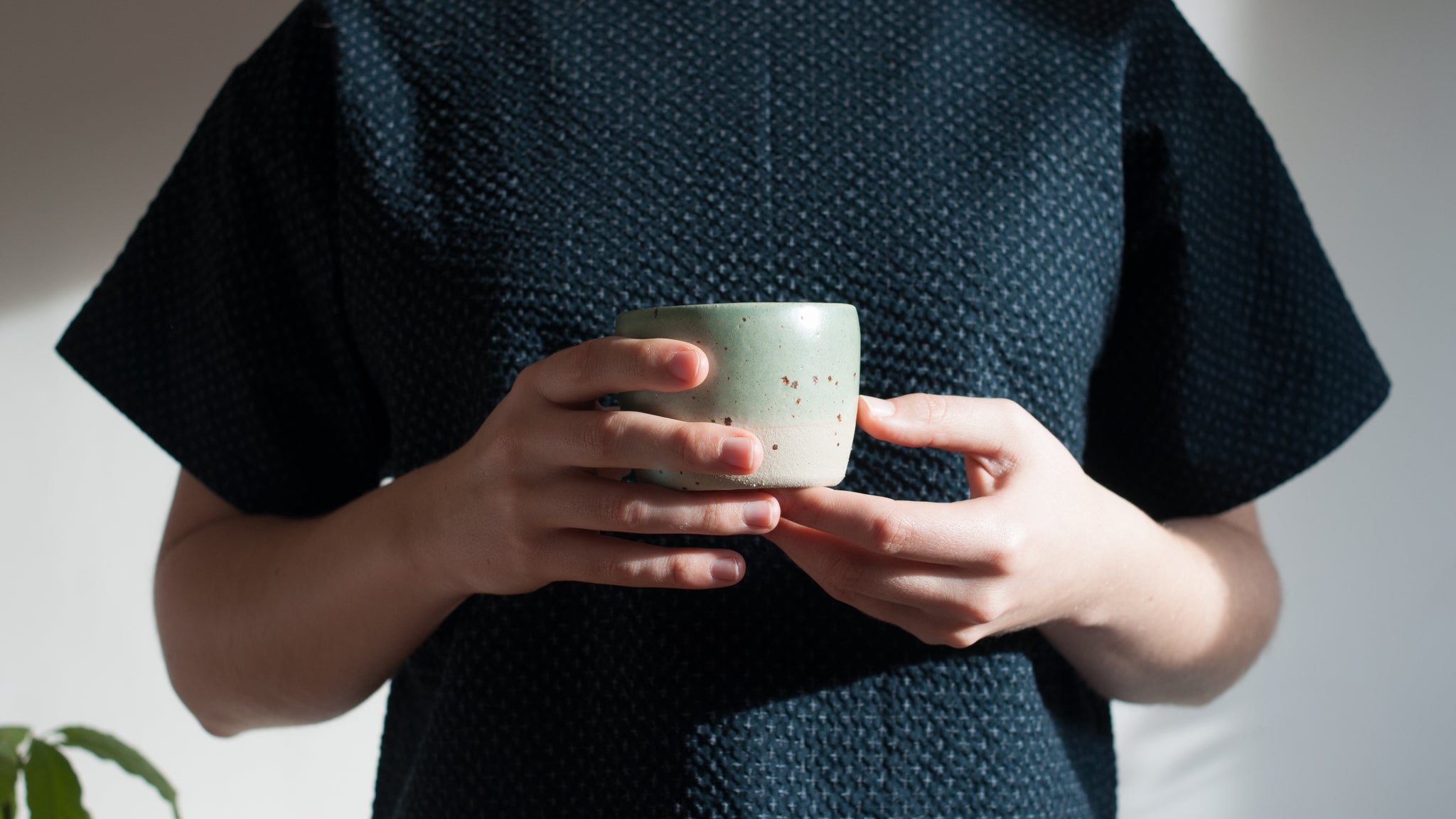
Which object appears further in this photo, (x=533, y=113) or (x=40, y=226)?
(x=40, y=226)

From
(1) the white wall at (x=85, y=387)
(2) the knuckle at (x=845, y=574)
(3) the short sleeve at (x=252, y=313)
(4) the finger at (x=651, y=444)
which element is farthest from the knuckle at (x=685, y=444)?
(1) the white wall at (x=85, y=387)

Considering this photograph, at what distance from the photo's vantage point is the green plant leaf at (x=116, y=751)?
856 millimetres

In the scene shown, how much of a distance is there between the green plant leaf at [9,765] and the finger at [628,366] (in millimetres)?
690

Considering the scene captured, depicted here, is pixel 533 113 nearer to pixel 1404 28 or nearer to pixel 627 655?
pixel 627 655

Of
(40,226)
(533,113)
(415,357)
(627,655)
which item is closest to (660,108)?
(533,113)

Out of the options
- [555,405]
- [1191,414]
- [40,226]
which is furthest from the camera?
[40,226]

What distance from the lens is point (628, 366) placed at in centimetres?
42

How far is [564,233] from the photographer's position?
602 millimetres

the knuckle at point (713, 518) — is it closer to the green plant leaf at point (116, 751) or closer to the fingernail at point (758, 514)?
the fingernail at point (758, 514)

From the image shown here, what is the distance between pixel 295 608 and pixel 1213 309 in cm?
63

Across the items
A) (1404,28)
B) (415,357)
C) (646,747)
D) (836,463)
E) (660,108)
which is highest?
(1404,28)

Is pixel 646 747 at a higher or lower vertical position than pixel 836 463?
lower

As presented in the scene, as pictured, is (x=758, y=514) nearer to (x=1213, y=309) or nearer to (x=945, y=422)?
(x=945, y=422)

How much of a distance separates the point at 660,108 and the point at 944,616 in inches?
14.0
